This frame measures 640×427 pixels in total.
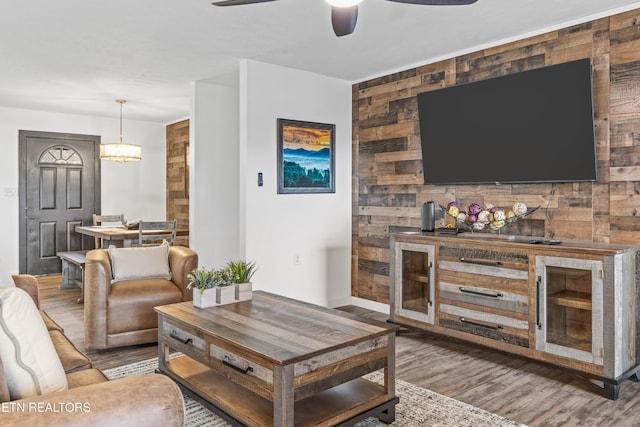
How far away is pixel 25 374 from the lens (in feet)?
4.59

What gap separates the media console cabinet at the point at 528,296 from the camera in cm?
278

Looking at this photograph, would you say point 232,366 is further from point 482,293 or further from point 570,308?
point 570,308

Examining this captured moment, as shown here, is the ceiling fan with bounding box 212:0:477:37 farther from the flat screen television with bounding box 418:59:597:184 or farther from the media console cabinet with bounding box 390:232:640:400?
the media console cabinet with bounding box 390:232:640:400

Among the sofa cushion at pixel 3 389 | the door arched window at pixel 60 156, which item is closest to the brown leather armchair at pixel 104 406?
the sofa cushion at pixel 3 389

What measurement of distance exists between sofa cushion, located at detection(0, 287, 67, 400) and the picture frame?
3.23m

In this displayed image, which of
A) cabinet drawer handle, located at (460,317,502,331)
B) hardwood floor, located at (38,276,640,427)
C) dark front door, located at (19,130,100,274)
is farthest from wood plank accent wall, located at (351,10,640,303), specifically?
dark front door, located at (19,130,100,274)

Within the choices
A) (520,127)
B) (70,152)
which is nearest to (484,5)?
(520,127)

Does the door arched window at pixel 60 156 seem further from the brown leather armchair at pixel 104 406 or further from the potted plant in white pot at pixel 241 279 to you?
the brown leather armchair at pixel 104 406

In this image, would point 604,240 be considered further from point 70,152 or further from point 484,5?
point 70,152

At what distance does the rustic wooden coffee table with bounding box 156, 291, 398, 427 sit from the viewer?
2.03m

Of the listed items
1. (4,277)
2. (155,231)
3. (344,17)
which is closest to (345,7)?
(344,17)

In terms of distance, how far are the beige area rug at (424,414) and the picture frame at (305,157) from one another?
2422 mm

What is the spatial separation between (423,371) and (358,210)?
2.28 m

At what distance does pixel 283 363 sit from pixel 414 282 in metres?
2.16
